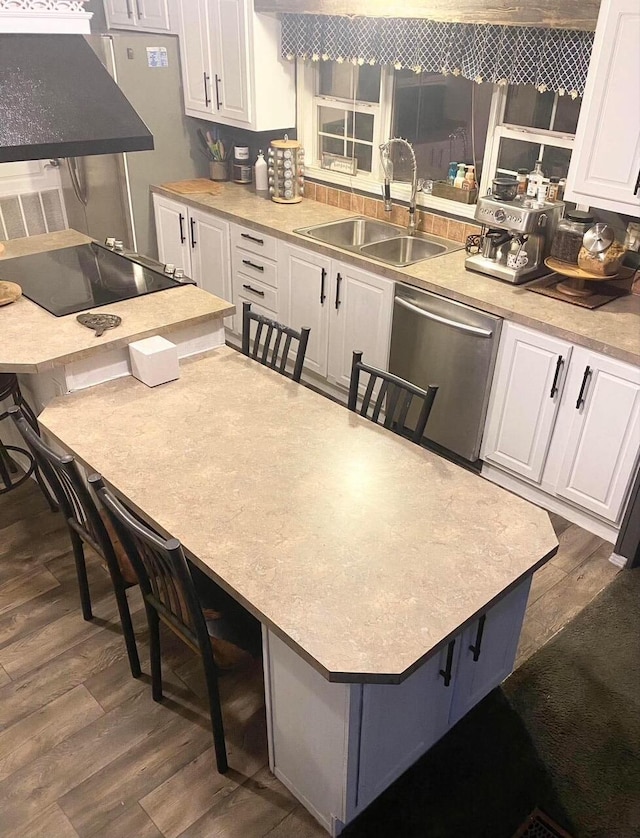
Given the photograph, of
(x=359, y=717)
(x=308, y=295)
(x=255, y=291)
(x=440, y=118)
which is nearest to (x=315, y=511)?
(x=359, y=717)

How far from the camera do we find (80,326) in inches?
104

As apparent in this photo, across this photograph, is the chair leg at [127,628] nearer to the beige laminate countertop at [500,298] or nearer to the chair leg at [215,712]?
the chair leg at [215,712]

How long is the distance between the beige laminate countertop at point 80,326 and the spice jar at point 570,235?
1.51m

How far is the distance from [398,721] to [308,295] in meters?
2.58

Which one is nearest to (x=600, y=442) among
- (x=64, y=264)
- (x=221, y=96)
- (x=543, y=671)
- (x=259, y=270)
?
(x=543, y=671)

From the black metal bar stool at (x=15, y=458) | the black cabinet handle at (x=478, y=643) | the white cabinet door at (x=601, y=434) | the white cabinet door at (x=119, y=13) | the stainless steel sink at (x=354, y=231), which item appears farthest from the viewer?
the white cabinet door at (x=119, y=13)

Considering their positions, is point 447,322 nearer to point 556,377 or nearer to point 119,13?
point 556,377

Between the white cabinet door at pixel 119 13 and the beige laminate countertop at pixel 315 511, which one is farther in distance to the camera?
the white cabinet door at pixel 119 13

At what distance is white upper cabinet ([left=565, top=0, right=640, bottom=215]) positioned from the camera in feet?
8.43

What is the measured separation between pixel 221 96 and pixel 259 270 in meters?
1.22

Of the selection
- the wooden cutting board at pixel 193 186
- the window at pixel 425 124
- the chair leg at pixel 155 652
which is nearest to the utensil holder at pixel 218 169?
the wooden cutting board at pixel 193 186

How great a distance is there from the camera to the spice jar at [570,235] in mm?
3027

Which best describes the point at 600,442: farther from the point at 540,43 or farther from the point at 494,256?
the point at 540,43

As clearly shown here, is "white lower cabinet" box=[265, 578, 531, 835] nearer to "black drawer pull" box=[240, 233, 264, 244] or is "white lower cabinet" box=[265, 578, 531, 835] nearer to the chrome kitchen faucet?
the chrome kitchen faucet
